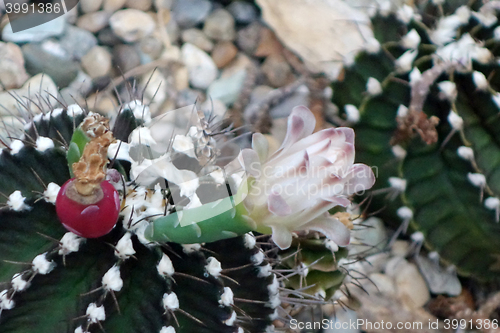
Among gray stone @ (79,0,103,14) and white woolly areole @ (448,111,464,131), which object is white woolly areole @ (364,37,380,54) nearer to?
white woolly areole @ (448,111,464,131)

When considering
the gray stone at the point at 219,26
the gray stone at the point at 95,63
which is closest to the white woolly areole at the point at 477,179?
the gray stone at the point at 219,26

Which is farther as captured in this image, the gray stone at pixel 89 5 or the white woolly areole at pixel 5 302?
the gray stone at pixel 89 5

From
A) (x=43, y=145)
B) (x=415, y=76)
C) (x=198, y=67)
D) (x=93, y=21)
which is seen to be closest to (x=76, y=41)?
(x=93, y=21)

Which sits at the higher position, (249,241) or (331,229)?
(331,229)

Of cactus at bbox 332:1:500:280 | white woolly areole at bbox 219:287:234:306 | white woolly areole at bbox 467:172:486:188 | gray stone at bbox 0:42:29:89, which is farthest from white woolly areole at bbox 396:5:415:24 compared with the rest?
gray stone at bbox 0:42:29:89

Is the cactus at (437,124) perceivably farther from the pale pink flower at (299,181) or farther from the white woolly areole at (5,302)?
the white woolly areole at (5,302)

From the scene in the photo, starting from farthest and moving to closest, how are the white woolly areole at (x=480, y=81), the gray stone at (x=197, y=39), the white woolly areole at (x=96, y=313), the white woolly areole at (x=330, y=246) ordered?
the gray stone at (x=197, y=39), the white woolly areole at (x=480, y=81), the white woolly areole at (x=330, y=246), the white woolly areole at (x=96, y=313)

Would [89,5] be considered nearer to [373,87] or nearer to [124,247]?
[373,87]

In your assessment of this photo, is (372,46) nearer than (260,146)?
No
